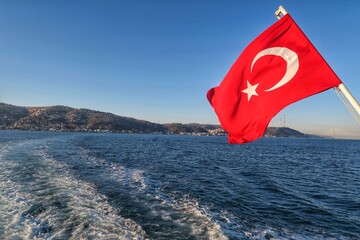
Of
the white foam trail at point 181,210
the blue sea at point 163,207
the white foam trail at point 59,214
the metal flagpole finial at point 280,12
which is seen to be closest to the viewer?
the metal flagpole finial at point 280,12

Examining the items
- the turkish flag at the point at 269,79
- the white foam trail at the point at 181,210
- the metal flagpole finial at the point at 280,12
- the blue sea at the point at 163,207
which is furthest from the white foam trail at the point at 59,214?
the metal flagpole finial at the point at 280,12

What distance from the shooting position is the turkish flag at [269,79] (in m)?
5.95

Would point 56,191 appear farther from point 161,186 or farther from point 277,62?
point 277,62

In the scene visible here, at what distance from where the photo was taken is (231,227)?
13852mm

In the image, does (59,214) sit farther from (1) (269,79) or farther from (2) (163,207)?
(1) (269,79)

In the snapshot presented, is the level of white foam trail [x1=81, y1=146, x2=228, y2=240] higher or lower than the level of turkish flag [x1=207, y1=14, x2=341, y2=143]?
lower

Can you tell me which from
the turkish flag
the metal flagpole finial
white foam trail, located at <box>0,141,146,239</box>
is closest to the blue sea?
white foam trail, located at <box>0,141,146,239</box>

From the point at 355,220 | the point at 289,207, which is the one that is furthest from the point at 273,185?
the point at 355,220

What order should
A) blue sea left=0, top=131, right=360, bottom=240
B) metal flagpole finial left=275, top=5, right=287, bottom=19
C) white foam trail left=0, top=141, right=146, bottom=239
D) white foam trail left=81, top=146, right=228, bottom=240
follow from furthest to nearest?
white foam trail left=81, top=146, right=228, bottom=240
blue sea left=0, top=131, right=360, bottom=240
white foam trail left=0, top=141, right=146, bottom=239
metal flagpole finial left=275, top=5, right=287, bottom=19

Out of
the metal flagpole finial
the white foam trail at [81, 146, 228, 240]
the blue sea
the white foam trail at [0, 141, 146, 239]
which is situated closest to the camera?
the metal flagpole finial

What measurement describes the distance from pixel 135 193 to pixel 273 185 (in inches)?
549

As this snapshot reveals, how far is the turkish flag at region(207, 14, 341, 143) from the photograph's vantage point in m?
5.95

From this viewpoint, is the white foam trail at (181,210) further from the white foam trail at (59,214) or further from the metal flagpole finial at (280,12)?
the metal flagpole finial at (280,12)

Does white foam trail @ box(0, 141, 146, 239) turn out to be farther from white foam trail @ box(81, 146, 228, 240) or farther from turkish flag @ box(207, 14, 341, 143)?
turkish flag @ box(207, 14, 341, 143)
